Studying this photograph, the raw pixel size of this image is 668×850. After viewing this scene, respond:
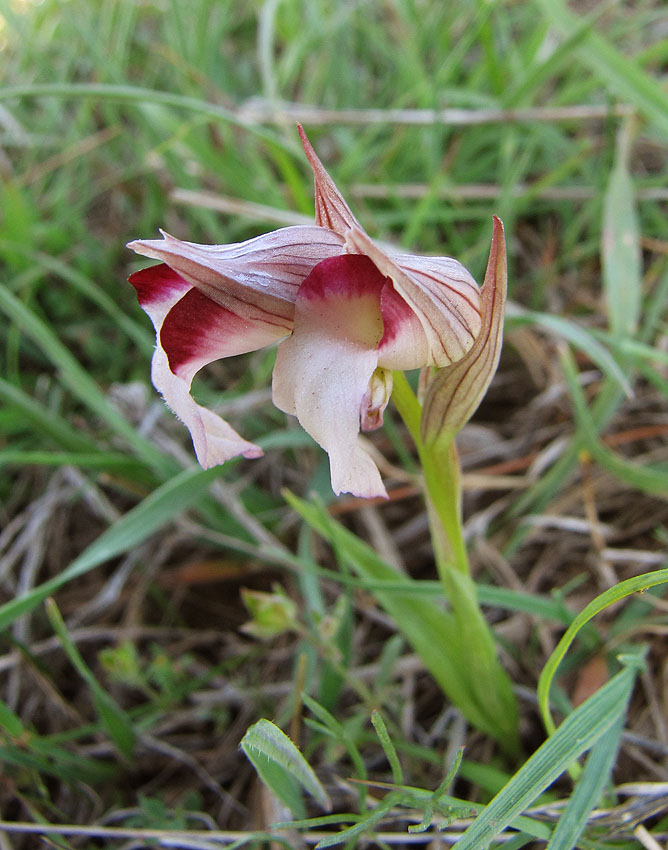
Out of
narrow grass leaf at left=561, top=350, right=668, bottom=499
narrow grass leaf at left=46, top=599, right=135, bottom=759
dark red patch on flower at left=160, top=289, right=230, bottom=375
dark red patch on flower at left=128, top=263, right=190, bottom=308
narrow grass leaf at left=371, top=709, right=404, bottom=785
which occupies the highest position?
dark red patch on flower at left=128, top=263, right=190, bottom=308

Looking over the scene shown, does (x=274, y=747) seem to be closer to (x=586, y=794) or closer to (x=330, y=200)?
(x=586, y=794)

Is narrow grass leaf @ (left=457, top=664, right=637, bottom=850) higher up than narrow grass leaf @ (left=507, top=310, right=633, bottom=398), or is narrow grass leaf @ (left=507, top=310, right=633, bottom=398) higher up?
narrow grass leaf @ (left=507, top=310, right=633, bottom=398)

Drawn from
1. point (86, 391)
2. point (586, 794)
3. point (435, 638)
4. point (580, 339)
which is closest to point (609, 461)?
point (580, 339)

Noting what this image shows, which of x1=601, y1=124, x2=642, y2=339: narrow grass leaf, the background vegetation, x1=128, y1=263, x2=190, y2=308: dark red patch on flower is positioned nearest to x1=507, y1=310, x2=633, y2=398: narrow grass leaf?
the background vegetation

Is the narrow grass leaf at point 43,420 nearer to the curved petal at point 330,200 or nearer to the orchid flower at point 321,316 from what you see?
the orchid flower at point 321,316

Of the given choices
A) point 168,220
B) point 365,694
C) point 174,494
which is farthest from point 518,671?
point 168,220

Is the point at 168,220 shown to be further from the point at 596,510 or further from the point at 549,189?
the point at 596,510

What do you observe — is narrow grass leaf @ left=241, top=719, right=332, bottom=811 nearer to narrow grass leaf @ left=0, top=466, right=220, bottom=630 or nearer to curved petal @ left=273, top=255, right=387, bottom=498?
curved petal @ left=273, top=255, right=387, bottom=498
